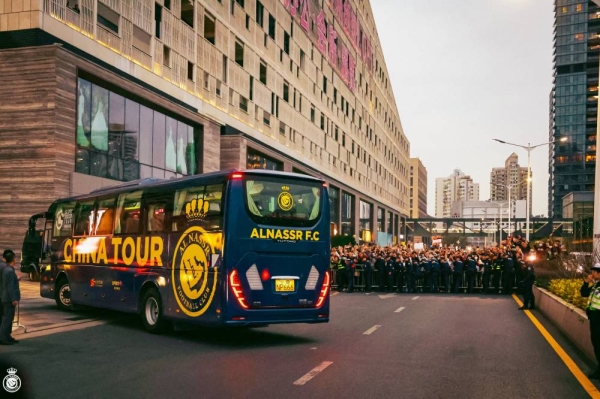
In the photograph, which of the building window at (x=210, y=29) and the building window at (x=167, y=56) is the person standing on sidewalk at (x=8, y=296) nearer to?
the building window at (x=167, y=56)

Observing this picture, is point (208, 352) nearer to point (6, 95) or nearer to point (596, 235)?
point (596, 235)

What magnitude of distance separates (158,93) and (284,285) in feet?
68.9

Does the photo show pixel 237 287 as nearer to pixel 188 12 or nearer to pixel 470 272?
pixel 470 272

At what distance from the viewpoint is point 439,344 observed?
12320 millimetres

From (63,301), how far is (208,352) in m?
8.11

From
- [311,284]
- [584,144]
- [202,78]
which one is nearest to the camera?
[311,284]

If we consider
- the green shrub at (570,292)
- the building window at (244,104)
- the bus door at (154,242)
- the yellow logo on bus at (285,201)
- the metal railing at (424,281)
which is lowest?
the metal railing at (424,281)

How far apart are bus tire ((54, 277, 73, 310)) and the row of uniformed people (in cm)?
1417

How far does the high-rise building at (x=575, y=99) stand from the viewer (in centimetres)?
15875

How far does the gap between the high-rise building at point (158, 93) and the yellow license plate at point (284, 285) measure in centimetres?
688

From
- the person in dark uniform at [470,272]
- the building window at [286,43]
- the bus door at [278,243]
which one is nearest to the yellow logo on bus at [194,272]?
the bus door at [278,243]

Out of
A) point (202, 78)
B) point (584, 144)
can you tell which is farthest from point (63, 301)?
point (584, 144)

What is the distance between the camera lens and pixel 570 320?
1318cm

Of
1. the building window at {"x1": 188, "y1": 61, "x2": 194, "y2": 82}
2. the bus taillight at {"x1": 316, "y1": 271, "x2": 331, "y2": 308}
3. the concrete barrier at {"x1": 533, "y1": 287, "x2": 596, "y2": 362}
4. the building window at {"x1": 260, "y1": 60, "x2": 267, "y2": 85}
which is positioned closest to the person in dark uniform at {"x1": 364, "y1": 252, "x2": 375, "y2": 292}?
the concrete barrier at {"x1": 533, "y1": 287, "x2": 596, "y2": 362}
